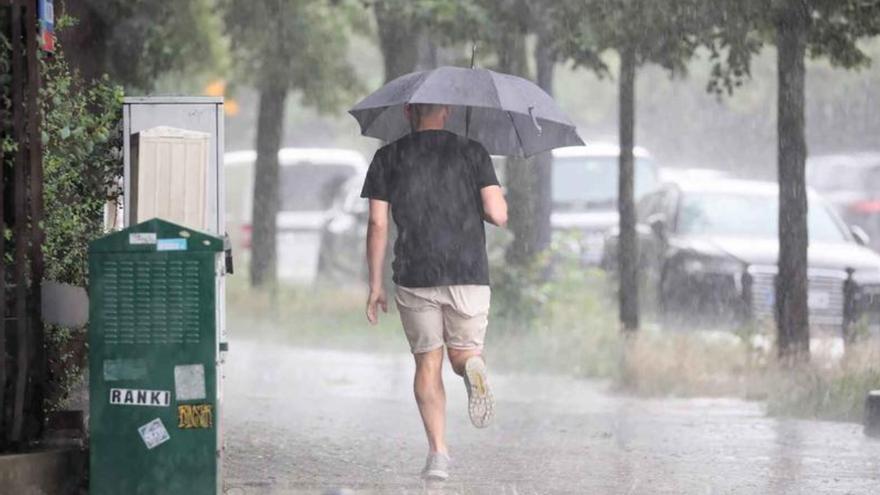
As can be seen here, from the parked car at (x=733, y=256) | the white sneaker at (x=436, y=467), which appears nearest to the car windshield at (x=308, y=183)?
the parked car at (x=733, y=256)

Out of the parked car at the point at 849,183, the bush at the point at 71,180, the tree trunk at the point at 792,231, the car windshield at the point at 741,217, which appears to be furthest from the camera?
the parked car at the point at 849,183

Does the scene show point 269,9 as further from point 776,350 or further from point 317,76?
point 776,350

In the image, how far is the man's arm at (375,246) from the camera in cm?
884

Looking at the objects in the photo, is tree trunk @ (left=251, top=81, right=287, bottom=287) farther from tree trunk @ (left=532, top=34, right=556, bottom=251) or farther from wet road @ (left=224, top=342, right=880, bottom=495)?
wet road @ (left=224, top=342, right=880, bottom=495)

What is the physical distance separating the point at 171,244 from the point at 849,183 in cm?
2947

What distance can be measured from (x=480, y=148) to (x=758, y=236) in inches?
414

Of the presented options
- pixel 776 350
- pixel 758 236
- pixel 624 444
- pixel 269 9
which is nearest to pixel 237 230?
pixel 269 9

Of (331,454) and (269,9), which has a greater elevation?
(269,9)

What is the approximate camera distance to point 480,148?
896 cm

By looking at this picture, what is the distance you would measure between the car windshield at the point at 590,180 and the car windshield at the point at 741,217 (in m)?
7.08

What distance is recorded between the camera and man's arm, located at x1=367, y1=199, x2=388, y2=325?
29.0 ft

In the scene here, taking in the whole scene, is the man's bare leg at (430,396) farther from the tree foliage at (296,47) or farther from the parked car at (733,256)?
the tree foliage at (296,47)

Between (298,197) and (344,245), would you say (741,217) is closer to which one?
(344,245)

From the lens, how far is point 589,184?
90.8 feet
